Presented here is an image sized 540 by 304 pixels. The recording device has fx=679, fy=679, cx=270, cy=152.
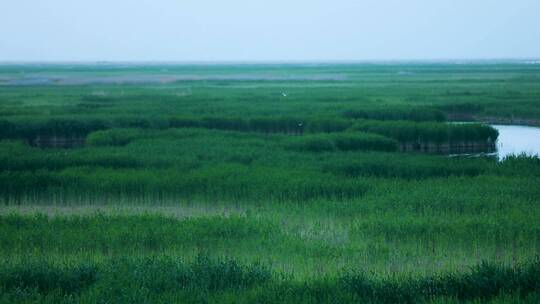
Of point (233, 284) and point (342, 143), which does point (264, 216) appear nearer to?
point (233, 284)

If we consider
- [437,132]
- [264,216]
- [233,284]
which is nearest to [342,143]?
[437,132]

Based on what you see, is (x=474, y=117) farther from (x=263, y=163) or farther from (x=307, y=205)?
(x=307, y=205)

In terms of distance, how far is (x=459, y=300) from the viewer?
355 inches

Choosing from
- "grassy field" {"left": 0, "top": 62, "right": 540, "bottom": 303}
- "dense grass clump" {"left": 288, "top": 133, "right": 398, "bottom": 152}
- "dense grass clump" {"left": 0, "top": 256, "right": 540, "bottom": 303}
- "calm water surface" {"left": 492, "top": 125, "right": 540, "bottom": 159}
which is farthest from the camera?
"calm water surface" {"left": 492, "top": 125, "right": 540, "bottom": 159}

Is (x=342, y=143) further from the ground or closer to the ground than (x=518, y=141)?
further from the ground

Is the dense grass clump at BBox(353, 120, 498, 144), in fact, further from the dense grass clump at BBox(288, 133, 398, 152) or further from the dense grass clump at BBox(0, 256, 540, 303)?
the dense grass clump at BBox(0, 256, 540, 303)

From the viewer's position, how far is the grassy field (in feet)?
31.1

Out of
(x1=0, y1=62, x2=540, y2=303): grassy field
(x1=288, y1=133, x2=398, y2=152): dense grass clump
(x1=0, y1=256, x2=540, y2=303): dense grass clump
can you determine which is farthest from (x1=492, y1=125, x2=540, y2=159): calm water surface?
(x1=0, y1=256, x2=540, y2=303): dense grass clump

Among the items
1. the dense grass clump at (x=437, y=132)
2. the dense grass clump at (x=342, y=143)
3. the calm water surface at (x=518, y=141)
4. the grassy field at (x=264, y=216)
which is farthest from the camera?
the dense grass clump at (x=437, y=132)

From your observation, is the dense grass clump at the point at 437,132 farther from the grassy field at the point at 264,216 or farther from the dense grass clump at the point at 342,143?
the dense grass clump at the point at 342,143

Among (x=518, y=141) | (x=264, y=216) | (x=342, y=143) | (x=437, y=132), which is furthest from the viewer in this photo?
(x=518, y=141)

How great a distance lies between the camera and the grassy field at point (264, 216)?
9469 mm

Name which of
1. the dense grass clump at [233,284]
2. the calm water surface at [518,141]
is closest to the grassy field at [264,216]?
the dense grass clump at [233,284]

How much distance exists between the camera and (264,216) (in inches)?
556
